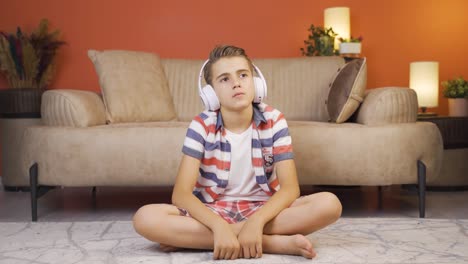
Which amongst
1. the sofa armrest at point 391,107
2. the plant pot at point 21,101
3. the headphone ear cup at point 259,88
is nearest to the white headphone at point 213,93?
the headphone ear cup at point 259,88

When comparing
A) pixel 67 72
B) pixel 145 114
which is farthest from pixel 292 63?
pixel 67 72

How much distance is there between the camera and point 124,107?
3.35m

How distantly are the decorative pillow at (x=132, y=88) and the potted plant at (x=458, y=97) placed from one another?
6.18 ft

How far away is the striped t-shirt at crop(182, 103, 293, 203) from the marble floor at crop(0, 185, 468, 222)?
973 millimetres

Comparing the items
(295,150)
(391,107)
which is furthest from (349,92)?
(295,150)

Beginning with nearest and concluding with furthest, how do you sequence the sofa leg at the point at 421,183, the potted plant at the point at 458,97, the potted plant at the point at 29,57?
the sofa leg at the point at 421,183, the potted plant at the point at 458,97, the potted plant at the point at 29,57

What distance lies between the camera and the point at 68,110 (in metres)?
2.97

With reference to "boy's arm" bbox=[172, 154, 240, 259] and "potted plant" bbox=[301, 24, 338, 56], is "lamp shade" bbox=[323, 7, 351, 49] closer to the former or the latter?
"potted plant" bbox=[301, 24, 338, 56]

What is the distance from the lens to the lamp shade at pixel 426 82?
4.14 meters

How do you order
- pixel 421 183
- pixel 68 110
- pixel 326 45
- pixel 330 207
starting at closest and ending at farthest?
pixel 330 207 < pixel 421 183 < pixel 68 110 < pixel 326 45

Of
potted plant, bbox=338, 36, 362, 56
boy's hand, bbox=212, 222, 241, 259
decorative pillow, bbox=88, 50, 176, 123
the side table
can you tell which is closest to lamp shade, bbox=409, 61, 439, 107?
potted plant, bbox=338, 36, 362, 56

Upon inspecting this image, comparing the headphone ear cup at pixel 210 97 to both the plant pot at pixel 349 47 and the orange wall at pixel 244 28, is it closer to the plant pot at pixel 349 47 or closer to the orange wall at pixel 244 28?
the plant pot at pixel 349 47

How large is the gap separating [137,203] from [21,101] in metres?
1.08

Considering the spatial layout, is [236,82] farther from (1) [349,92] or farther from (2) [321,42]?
(2) [321,42]
